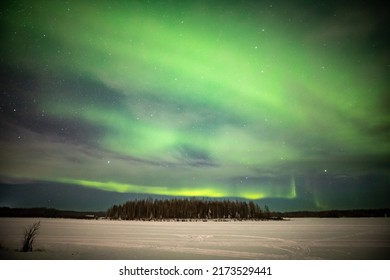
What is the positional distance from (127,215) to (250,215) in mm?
25964

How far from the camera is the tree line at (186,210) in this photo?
210 ft

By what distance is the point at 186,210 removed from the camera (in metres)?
66.9

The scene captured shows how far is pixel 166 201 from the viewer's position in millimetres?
68625

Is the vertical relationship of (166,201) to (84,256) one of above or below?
above

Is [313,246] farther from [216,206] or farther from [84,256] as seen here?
[216,206]

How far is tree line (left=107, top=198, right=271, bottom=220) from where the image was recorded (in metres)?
64.0
